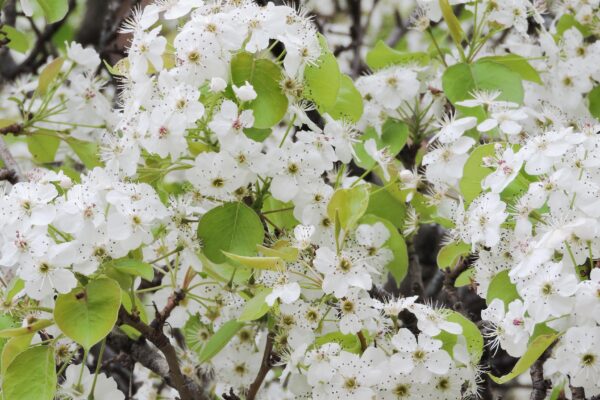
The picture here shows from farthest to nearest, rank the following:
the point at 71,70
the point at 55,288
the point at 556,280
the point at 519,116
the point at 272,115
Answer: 1. the point at 71,70
2. the point at 519,116
3. the point at 272,115
4. the point at 55,288
5. the point at 556,280

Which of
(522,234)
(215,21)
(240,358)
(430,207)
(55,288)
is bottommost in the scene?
(240,358)

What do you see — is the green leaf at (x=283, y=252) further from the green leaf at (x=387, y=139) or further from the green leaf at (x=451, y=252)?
the green leaf at (x=387, y=139)

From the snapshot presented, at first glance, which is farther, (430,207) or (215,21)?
(430,207)

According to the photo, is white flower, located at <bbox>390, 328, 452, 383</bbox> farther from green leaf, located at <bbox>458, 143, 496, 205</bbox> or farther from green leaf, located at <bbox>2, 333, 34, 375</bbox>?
green leaf, located at <bbox>2, 333, 34, 375</bbox>

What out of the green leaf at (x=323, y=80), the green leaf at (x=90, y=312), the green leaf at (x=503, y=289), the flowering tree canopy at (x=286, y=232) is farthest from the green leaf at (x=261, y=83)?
the green leaf at (x=503, y=289)

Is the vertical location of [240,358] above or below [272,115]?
below

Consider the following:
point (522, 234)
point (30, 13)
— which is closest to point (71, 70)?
point (30, 13)

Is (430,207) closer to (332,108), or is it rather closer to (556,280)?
(332,108)

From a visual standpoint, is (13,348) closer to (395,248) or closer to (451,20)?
(395,248)
